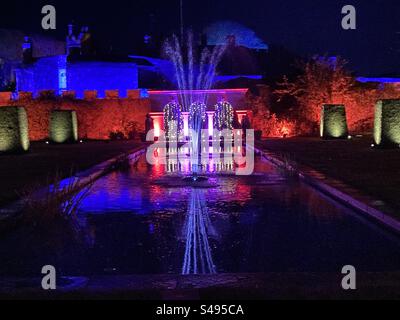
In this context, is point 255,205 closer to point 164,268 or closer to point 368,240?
point 368,240

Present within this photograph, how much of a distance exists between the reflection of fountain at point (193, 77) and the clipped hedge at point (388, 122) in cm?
701

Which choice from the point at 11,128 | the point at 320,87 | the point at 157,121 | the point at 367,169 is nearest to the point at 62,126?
the point at 11,128

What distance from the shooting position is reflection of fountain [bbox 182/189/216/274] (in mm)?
5820

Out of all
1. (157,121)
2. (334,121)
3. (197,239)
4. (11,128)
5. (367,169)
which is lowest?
(197,239)

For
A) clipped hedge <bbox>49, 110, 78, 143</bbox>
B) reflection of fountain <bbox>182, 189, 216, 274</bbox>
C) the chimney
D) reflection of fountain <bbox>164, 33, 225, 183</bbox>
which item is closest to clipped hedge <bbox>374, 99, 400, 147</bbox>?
reflection of fountain <bbox>164, 33, 225, 183</bbox>

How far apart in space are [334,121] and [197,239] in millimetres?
23572

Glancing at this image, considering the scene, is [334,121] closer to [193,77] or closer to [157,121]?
[157,121]

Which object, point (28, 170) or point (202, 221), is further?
point (28, 170)

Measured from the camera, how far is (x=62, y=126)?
29.5 meters

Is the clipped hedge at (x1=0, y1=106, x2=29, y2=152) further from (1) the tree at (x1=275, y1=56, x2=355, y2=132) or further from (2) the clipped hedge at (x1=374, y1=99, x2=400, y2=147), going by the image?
(1) the tree at (x1=275, y1=56, x2=355, y2=132)

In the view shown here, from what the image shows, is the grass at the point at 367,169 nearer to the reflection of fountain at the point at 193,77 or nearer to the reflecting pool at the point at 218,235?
the reflecting pool at the point at 218,235

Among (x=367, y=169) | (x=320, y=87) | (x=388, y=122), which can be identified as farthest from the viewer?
(x=320, y=87)

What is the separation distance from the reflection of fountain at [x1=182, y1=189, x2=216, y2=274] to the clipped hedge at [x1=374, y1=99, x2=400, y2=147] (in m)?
13.1

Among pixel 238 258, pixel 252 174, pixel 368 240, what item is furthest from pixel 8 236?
pixel 252 174
